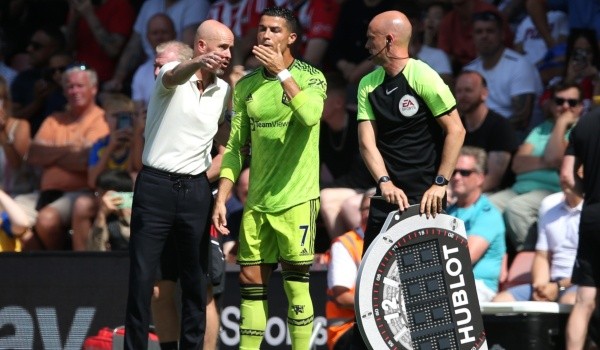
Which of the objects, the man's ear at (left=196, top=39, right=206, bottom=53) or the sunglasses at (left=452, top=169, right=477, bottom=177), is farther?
the sunglasses at (left=452, top=169, right=477, bottom=177)

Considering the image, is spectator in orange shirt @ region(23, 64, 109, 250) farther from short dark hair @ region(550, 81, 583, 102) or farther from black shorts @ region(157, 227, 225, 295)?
short dark hair @ region(550, 81, 583, 102)

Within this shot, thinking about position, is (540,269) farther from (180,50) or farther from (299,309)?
(180,50)

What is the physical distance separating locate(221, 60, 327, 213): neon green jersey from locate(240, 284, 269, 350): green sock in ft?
1.62

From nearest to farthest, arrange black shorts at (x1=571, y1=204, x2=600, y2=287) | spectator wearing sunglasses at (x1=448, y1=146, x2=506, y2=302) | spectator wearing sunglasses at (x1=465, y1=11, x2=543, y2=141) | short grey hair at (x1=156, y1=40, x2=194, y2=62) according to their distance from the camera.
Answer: short grey hair at (x1=156, y1=40, x2=194, y2=62) → black shorts at (x1=571, y1=204, x2=600, y2=287) → spectator wearing sunglasses at (x1=448, y1=146, x2=506, y2=302) → spectator wearing sunglasses at (x1=465, y1=11, x2=543, y2=141)

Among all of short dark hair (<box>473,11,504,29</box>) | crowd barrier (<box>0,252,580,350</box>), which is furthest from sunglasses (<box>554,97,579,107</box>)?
crowd barrier (<box>0,252,580,350</box>)

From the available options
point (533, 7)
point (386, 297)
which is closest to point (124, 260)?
point (386, 297)

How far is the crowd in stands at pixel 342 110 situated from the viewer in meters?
10.4

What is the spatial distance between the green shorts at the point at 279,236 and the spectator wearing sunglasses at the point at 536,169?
2.86m

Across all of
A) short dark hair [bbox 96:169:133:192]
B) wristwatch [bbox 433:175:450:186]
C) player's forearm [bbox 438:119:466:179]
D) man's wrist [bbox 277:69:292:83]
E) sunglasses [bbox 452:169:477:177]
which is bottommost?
short dark hair [bbox 96:169:133:192]

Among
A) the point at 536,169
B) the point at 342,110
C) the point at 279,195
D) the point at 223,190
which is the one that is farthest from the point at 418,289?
the point at 342,110

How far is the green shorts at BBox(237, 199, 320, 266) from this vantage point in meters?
8.05

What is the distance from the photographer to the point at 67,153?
12078 millimetres

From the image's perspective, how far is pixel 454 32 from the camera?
12477 millimetres

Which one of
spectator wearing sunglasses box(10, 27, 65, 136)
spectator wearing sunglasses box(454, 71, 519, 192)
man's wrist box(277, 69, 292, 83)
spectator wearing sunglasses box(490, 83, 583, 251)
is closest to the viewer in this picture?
man's wrist box(277, 69, 292, 83)
